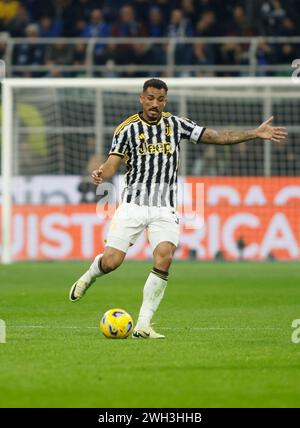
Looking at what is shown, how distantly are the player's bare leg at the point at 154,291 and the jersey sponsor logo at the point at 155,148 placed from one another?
94 cm

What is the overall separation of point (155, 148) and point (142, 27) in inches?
703

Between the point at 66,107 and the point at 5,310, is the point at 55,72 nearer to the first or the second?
the point at 66,107

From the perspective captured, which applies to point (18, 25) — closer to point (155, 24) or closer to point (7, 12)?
point (7, 12)

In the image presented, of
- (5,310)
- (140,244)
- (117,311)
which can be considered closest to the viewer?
(117,311)

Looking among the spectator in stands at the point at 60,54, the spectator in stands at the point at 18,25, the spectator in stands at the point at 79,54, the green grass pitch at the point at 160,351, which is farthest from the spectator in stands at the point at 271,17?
the green grass pitch at the point at 160,351

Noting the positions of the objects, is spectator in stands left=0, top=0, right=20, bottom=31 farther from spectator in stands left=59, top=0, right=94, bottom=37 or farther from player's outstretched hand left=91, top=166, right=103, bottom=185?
player's outstretched hand left=91, top=166, right=103, bottom=185

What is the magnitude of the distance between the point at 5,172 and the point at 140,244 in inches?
159

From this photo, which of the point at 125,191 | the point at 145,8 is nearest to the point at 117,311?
the point at 125,191

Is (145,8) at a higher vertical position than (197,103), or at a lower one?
higher

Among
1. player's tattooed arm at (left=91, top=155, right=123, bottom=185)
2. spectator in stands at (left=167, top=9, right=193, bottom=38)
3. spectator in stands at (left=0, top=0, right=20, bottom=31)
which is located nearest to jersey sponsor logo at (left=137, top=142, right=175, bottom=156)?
player's tattooed arm at (left=91, top=155, right=123, bottom=185)

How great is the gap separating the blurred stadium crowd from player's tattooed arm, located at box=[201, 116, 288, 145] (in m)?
15.9

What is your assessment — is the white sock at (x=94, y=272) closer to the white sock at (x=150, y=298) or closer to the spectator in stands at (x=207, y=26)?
the white sock at (x=150, y=298)

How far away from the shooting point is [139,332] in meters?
10.8
